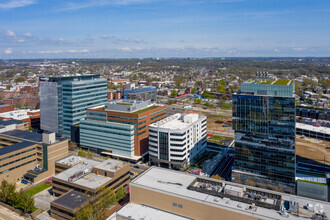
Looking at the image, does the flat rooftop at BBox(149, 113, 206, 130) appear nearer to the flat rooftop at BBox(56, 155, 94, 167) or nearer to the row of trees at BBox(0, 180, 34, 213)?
the flat rooftop at BBox(56, 155, 94, 167)

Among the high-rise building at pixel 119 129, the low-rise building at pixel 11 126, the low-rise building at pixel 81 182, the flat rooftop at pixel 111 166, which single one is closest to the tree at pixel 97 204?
the low-rise building at pixel 81 182

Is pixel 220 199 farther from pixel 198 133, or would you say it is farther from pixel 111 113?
pixel 111 113

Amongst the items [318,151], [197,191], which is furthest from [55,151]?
[318,151]

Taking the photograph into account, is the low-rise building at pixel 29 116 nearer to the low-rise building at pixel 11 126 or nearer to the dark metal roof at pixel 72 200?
the low-rise building at pixel 11 126

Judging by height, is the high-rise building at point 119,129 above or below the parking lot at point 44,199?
above

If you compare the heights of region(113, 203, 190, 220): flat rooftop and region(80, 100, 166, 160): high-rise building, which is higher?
region(80, 100, 166, 160): high-rise building

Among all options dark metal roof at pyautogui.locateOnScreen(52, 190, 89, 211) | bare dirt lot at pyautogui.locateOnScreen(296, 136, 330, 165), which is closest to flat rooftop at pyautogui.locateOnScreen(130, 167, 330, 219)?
dark metal roof at pyautogui.locateOnScreen(52, 190, 89, 211)
